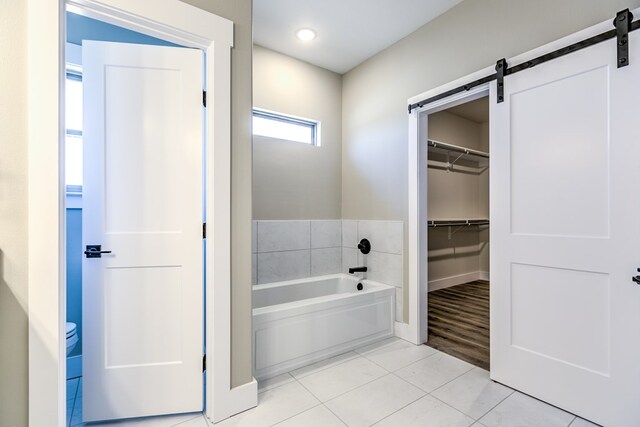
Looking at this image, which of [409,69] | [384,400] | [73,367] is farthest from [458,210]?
[73,367]

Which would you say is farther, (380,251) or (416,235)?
(380,251)

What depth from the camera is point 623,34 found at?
4.94ft

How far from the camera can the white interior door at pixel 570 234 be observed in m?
1.51

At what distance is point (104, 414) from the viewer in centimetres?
162

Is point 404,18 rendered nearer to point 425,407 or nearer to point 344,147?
point 344,147

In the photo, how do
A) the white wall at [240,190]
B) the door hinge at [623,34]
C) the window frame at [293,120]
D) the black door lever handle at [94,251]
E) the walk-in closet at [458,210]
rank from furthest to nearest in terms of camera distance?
the walk-in closet at [458,210] → the window frame at [293,120] → the white wall at [240,190] → the black door lever handle at [94,251] → the door hinge at [623,34]

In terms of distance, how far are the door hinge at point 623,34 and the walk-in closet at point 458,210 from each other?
8.07 feet

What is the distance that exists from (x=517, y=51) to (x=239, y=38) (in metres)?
1.81

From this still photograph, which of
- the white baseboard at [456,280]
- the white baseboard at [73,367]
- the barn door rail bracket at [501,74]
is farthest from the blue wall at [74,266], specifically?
the white baseboard at [456,280]

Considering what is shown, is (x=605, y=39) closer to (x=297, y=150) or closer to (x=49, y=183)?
(x=297, y=150)

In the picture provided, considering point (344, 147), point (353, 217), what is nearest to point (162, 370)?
point (353, 217)

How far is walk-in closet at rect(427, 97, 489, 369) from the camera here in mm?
4137

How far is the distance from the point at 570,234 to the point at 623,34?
1.06 metres

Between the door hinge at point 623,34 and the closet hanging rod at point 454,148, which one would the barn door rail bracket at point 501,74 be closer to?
the door hinge at point 623,34
